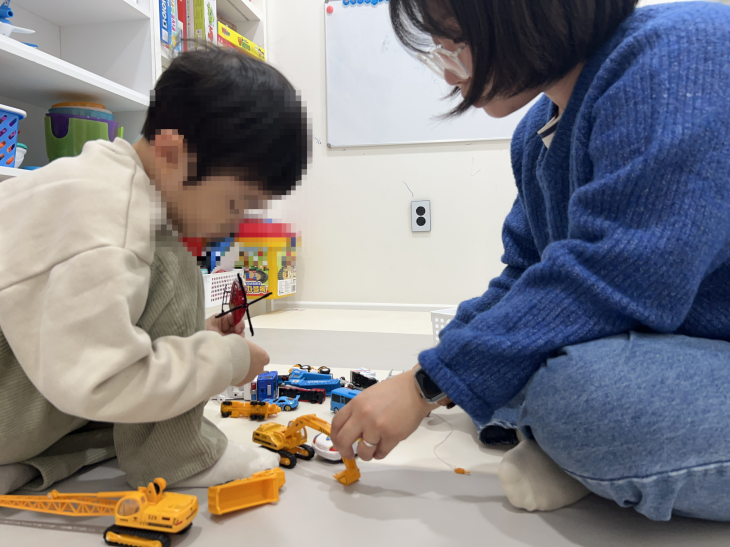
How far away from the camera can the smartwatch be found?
0.48 meters

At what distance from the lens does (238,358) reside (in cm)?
54

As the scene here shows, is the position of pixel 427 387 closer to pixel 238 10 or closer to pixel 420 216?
pixel 420 216

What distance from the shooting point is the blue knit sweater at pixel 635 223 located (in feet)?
1.34

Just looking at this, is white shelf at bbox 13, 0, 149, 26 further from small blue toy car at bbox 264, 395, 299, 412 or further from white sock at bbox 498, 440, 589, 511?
white sock at bbox 498, 440, 589, 511

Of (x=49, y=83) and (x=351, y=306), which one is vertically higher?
(x=49, y=83)

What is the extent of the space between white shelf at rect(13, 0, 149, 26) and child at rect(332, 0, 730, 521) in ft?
3.41

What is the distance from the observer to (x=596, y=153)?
463mm

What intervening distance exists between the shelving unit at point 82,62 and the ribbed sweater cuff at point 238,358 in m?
0.72

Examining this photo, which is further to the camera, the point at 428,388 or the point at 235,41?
the point at 235,41

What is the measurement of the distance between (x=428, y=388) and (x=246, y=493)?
0.22 meters

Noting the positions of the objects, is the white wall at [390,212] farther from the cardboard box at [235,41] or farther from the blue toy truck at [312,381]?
the blue toy truck at [312,381]

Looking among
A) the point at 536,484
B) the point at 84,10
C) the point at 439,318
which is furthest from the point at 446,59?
the point at 84,10

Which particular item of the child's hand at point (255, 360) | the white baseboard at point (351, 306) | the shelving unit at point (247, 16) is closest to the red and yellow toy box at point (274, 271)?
the white baseboard at point (351, 306)

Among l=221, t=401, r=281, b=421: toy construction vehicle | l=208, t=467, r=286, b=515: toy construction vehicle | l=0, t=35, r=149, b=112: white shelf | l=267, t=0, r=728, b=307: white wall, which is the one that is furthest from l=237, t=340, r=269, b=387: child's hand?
l=267, t=0, r=728, b=307: white wall
